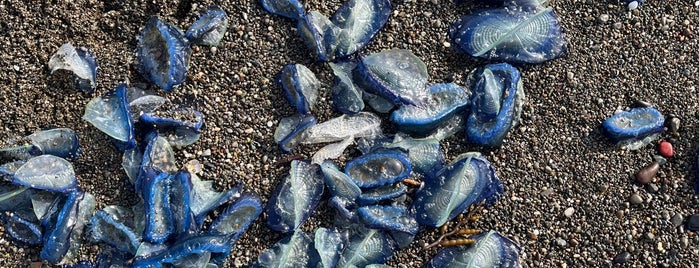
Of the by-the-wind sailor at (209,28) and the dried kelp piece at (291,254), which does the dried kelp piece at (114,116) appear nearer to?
the by-the-wind sailor at (209,28)

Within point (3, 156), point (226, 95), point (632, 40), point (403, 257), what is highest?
point (632, 40)

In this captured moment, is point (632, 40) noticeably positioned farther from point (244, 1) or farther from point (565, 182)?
point (244, 1)

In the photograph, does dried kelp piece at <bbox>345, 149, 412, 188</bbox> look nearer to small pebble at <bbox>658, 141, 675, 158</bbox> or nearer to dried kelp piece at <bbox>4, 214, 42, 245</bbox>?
small pebble at <bbox>658, 141, 675, 158</bbox>

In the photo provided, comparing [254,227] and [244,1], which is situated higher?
[244,1]

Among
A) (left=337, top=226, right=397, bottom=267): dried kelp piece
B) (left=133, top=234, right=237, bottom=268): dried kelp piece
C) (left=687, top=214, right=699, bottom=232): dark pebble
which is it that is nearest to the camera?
(left=133, top=234, right=237, bottom=268): dried kelp piece

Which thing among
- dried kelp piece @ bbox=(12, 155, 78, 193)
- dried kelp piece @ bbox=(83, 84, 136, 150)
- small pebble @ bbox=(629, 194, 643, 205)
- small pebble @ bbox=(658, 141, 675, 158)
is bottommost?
small pebble @ bbox=(629, 194, 643, 205)

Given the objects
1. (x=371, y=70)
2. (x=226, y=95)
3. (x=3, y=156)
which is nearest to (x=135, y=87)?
(x=226, y=95)

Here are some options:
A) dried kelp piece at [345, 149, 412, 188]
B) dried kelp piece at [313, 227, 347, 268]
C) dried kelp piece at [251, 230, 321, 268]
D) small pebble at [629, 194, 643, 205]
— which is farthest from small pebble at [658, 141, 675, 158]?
dried kelp piece at [251, 230, 321, 268]
